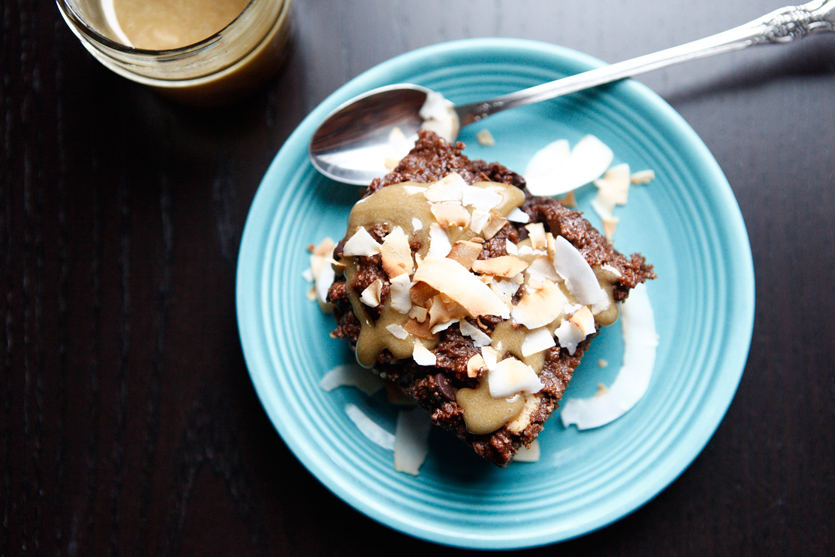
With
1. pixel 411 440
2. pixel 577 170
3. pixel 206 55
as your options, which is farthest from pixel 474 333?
pixel 206 55

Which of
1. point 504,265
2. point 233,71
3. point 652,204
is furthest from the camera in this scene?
A: point 652,204

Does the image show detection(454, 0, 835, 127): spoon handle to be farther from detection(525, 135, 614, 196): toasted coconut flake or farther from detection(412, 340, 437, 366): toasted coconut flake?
detection(412, 340, 437, 366): toasted coconut flake

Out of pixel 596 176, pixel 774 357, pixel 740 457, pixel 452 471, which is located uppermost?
pixel 596 176

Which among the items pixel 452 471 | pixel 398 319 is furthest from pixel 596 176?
pixel 452 471

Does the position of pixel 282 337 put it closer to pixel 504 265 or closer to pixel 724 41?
pixel 504 265

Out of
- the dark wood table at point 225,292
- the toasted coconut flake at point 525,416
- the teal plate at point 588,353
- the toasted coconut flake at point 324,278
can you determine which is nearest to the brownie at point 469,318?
the toasted coconut flake at point 525,416

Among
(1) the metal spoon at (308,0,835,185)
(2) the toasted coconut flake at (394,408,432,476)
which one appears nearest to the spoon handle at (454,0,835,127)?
(1) the metal spoon at (308,0,835,185)

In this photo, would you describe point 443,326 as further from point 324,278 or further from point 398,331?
point 324,278

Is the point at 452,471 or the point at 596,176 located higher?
the point at 596,176

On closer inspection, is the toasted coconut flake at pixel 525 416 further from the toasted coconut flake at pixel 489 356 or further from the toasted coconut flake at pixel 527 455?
the toasted coconut flake at pixel 527 455
